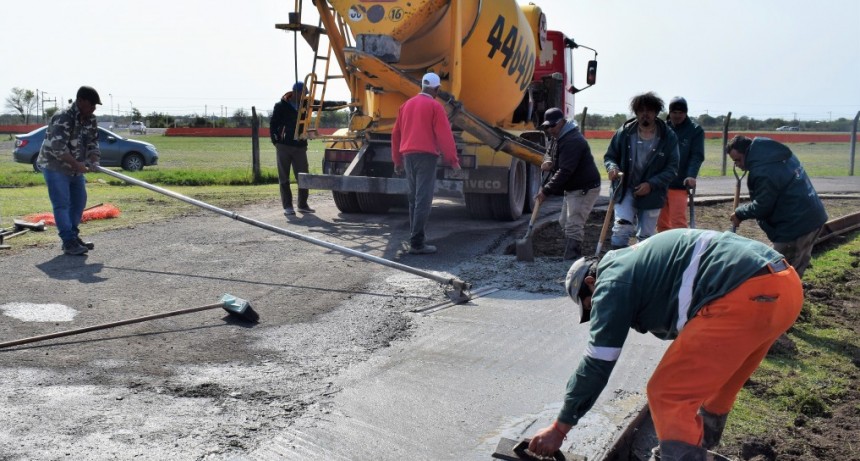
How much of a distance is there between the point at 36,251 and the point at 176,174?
9.31 meters

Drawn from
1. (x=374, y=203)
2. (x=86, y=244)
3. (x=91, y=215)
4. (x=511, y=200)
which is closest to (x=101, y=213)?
(x=91, y=215)

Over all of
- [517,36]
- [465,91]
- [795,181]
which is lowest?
[795,181]

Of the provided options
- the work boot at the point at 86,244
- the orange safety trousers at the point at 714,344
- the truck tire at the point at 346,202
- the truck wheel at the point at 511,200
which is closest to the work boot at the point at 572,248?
the truck wheel at the point at 511,200

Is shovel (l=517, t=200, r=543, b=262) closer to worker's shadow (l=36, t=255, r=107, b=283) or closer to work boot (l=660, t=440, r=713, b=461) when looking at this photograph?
worker's shadow (l=36, t=255, r=107, b=283)

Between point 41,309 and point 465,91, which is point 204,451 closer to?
point 41,309

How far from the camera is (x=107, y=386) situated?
468 centimetres

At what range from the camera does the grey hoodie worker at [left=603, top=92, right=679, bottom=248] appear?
281 inches

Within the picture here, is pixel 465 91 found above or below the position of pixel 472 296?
above

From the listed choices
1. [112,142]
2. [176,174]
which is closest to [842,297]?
[176,174]

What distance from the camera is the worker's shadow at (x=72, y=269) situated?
7492mm

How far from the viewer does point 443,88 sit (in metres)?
10.5

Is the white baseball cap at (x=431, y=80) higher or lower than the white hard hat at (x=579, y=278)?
higher

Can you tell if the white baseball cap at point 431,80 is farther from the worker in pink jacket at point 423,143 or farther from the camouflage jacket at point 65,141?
the camouflage jacket at point 65,141

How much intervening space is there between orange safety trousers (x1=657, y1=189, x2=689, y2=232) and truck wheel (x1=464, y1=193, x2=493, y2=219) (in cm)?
408
